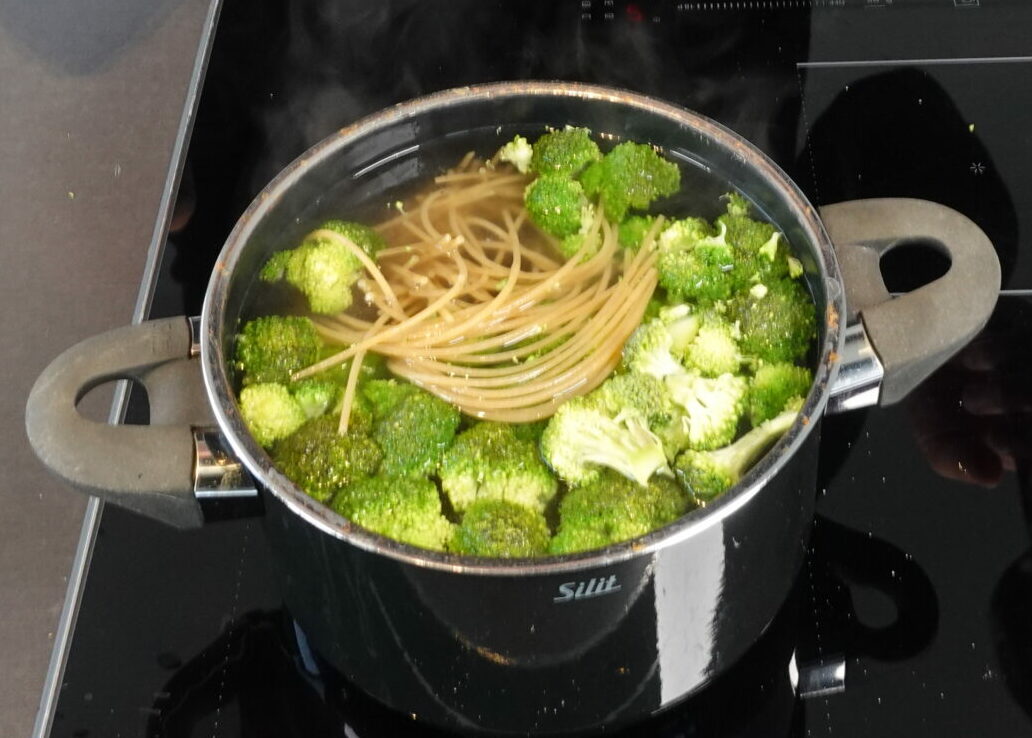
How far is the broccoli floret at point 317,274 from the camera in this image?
1.20 meters

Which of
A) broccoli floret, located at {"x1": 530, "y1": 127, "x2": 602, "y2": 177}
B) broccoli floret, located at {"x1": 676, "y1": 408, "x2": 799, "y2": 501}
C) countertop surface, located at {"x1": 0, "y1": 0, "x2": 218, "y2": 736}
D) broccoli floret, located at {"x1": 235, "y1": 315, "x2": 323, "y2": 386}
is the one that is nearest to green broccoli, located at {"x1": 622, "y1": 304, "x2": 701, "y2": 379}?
broccoli floret, located at {"x1": 676, "y1": 408, "x2": 799, "y2": 501}

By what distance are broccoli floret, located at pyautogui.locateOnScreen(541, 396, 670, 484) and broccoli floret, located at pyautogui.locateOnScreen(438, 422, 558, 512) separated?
2 centimetres

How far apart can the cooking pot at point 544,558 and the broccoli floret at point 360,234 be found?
61 mm

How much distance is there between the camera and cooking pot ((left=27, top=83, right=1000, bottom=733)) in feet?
2.92

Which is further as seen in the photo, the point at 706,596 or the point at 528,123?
the point at 528,123

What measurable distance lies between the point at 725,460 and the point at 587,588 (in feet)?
0.71

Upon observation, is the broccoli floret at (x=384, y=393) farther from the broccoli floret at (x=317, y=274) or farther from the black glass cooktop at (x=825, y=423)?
the black glass cooktop at (x=825, y=423)

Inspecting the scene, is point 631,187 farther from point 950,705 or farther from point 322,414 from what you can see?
point 950,705

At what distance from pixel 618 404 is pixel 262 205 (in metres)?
0.41

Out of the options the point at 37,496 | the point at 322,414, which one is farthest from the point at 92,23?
the point at 322,414

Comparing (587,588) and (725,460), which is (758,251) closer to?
(725,460)

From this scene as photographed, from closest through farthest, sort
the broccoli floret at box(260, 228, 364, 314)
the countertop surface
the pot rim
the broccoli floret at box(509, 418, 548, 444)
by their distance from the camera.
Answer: the pot rim → the broccoli floret at box(509, 418, 548, 444) → the broccoli floret at box(260, 228, 364, 314) → the countertop surface

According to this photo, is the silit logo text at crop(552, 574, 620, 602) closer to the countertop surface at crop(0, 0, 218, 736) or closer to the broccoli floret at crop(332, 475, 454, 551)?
the broccoli floret at crop(332, 475, 454, 551)

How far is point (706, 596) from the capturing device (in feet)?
3.21
